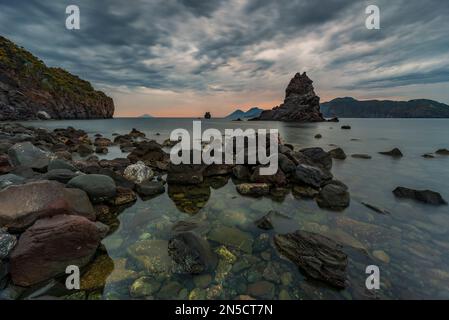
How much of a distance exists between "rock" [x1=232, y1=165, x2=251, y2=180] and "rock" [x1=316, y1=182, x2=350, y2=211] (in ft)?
14.3

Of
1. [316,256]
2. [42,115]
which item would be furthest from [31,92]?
[316,256]

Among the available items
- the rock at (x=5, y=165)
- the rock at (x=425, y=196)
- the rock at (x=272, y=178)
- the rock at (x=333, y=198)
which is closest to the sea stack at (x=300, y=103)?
the rock at (x=425, y=196)

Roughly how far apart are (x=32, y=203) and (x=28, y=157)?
7383 mm

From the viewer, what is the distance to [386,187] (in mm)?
12234

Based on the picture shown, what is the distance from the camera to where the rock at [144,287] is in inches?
173

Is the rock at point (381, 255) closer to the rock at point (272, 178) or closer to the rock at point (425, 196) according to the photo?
the rock at point (272, 178)

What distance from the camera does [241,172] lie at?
12.8m

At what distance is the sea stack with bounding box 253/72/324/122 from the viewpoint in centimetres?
13650

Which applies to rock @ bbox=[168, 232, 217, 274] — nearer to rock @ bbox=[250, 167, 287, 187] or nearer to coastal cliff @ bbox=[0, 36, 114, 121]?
rock @ bbox=[250, 167, 287, 187]

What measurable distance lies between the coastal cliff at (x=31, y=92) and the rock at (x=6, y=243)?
97.4m

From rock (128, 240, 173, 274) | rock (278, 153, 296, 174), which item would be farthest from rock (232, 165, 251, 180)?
rock (128, 240, 173, 274)
